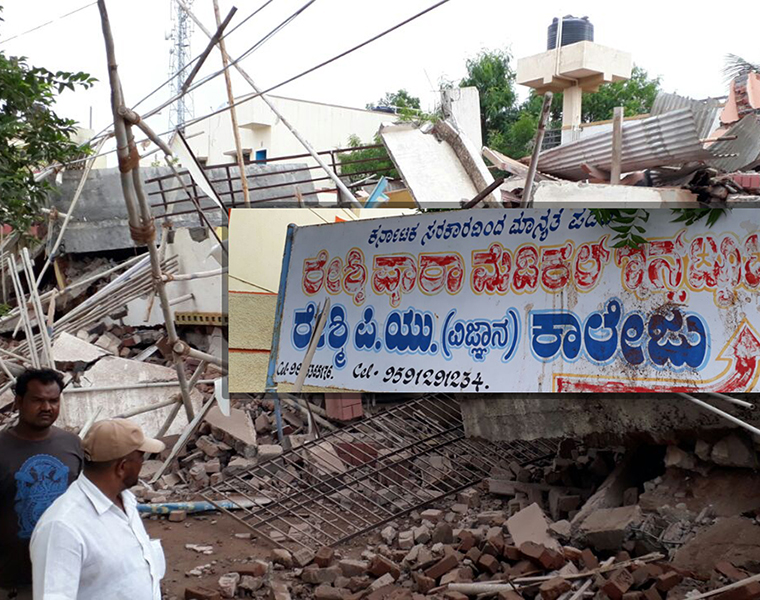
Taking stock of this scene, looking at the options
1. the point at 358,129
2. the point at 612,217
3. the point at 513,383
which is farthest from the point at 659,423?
the point at 358,129

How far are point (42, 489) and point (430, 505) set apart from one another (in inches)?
154

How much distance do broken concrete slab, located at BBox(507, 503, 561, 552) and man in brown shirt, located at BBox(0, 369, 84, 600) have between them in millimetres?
2907

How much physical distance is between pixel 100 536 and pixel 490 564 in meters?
3.18

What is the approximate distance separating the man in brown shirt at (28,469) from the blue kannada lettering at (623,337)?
2.83 meters

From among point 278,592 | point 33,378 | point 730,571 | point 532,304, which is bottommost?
point 278,592

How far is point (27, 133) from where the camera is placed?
4.97 meters

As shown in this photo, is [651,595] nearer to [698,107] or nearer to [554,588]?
[554,588]

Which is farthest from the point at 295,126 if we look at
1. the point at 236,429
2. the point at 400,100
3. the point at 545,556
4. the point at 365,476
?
the point at 545,556

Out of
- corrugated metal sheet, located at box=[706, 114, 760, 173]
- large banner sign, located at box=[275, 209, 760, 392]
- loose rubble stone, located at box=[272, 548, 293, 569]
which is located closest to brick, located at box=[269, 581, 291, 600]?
loose rubble stone, located at box=[272, 548, 293, 569]

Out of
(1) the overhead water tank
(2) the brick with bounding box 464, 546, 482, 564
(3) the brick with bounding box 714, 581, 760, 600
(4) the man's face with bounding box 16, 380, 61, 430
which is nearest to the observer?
(4) the man's face with bounding box 16, 380, 61, 430

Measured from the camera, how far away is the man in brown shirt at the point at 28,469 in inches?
148

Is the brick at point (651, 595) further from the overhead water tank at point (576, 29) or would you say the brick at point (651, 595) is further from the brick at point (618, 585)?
the overhead water tank at point (576, 29)

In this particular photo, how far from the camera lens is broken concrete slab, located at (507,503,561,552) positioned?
5523 mm

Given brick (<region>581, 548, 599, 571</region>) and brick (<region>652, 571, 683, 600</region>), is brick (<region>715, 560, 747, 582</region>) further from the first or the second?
brick (<region>581, 548, 599, 571</region>)
